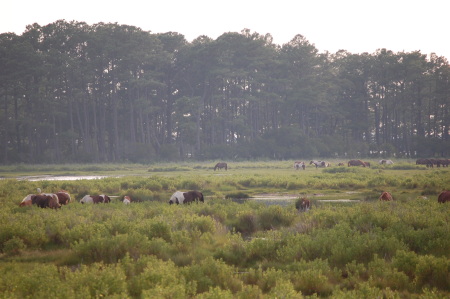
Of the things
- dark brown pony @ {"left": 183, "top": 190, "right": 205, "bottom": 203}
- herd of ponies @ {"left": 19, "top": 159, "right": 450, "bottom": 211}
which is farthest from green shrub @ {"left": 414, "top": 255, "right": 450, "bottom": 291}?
dark brown pony @ {"left": 183, "top": 190, "right": 205, "bottom": 203}

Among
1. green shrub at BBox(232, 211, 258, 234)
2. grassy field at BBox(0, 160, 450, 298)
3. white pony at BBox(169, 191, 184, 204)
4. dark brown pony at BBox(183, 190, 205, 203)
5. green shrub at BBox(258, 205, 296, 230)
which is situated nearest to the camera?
grassy field at BBox(0, 160, 450, 298)

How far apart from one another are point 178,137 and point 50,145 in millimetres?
25215

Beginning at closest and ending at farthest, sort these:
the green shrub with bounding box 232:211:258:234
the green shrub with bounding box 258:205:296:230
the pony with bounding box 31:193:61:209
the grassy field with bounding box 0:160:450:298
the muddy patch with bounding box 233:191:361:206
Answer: the grassy field with bounding box 0:160:450:298 < the green shrub with bounding box 232:211:258:234 < the green shrub with bounding box 258:205:296:230 < the pony with bounding box 31:193:61:209 < the muddy patch with bounding box 233:191:361:206

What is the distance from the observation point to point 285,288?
938 centimetres

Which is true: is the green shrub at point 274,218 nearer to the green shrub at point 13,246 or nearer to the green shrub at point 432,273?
the green shrub at point 432,273

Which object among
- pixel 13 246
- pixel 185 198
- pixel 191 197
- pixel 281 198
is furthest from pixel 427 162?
pixel 13 246

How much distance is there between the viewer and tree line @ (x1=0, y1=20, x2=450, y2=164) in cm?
8419

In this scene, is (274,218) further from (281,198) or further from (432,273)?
(281,198)

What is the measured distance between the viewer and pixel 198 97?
90.2 metres

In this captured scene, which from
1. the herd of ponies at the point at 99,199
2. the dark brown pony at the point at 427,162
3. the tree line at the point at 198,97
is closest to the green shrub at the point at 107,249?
the herd of ponies at the point at 99,199

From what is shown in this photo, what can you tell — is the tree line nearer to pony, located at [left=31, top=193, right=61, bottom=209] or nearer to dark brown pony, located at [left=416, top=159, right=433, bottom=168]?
dark brown pony, located at [left=416, top=159, right=433, bottom=168]

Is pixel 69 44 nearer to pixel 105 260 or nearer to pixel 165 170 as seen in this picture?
pixel 165 170

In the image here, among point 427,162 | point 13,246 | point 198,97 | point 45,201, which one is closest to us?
point 13,246

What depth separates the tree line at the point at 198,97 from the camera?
276ft
